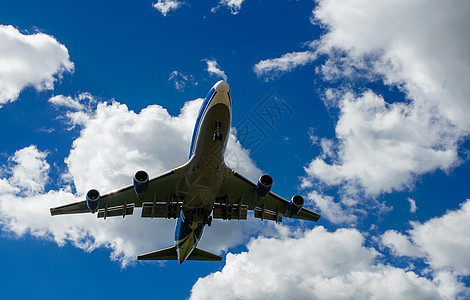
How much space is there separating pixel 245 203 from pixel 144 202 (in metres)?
7.68

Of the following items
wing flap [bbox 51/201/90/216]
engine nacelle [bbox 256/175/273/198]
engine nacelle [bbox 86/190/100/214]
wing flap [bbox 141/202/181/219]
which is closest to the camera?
engine nacelle [bbox 86/190/100/214]

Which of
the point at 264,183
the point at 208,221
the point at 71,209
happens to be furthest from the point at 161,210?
the point at 264,183

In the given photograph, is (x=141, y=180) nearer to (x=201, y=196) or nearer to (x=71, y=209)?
(x=201, y=196)

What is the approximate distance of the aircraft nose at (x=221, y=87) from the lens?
20750mm

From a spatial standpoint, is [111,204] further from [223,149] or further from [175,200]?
[223,149]

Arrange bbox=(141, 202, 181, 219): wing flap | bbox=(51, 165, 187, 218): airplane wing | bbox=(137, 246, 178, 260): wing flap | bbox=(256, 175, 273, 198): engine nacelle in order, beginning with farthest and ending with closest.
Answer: bbox=(137, 246, 178, 260): wing flap, bbox=(141, 202, 181, 219): wing flap, bbox=(51, 165, 187, 218): airplane wing, bbox=(256, 175, 273, 198): engine nacelle

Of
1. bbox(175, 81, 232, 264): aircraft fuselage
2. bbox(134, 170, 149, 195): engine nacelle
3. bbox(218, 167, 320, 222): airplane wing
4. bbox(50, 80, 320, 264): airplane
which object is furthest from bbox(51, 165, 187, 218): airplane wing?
bbox(218, 167, 320, 222): airplane wing

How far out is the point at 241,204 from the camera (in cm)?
2866

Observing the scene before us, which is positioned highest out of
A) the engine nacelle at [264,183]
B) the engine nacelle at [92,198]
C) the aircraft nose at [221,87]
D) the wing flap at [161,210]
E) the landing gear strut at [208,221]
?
the aircraft nose at [221,87]

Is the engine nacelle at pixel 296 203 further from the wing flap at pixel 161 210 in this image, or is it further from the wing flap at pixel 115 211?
the wing flap at pixel 115 211

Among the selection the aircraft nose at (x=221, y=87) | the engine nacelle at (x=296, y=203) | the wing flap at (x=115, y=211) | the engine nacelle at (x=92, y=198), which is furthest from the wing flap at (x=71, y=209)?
the engine nacelle at (x=296, y=203)

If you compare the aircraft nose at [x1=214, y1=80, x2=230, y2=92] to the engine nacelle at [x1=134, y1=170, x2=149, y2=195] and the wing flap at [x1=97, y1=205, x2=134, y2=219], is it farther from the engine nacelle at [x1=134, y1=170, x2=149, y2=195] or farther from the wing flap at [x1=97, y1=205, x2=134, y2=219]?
the wing flap at [x1=97, y1=205, x2=134, y2=219]

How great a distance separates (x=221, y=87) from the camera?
2083 cm

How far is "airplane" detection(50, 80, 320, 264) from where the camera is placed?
2123cm
